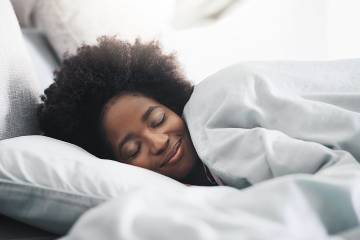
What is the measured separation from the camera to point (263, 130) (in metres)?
0.65

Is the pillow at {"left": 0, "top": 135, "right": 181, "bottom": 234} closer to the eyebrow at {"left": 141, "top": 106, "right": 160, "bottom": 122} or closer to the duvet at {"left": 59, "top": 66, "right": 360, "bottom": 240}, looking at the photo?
the duvet at {"left": 59, "top": 66, "right": 360, "bottom": 240}

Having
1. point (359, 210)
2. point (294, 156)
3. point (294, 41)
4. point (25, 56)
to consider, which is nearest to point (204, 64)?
point (294, 41)

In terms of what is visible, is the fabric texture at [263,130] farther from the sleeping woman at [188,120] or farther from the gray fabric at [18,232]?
the gray fabric at [18,232]

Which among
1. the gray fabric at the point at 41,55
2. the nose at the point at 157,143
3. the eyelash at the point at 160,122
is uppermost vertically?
the gray fabric at the point at 41,55

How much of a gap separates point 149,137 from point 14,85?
27 centimetres

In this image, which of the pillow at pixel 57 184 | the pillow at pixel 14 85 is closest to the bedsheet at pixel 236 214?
the pillow at pixel 57 184

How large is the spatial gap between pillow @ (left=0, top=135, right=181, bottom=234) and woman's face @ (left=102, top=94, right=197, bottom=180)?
17 cm

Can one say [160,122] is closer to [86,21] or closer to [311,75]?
[311,75]

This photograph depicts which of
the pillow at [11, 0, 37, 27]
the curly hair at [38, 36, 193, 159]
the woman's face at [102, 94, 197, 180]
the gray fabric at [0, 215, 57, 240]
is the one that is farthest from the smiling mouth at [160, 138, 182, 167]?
the pillow at [11, 0, 37, 27]

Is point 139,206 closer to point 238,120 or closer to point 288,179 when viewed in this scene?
point 288,179

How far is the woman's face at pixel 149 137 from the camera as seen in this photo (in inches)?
31.4

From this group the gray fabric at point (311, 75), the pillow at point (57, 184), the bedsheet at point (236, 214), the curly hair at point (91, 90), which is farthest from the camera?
the curly hair at point (91, 90)

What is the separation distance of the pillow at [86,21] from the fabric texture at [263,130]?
372 mm

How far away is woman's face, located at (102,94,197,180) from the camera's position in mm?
798
